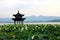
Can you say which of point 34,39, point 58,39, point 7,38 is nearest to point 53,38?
point 58,39

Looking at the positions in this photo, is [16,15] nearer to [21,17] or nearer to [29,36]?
[21,17]

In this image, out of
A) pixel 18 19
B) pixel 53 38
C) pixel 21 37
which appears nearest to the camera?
pixel 53 38

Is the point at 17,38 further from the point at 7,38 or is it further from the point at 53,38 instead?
the point at 53,38

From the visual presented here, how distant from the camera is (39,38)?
369 cm

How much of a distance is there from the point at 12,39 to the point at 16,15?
101 feet

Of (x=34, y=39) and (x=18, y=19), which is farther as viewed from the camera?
(x=18, y=19)

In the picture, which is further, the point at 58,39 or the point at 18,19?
the point at 18,19

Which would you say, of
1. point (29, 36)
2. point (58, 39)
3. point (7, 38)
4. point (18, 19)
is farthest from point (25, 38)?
point (18, 19)

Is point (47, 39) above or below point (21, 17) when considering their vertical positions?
above

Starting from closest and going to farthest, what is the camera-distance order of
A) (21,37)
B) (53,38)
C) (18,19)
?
(53,38) < (21,37) < (18,19)

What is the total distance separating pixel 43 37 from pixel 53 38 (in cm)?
20

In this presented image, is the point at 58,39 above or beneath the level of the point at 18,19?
above

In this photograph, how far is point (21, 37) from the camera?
3.88m

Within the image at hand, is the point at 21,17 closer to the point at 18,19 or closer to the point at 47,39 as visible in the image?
the point at 18,19
